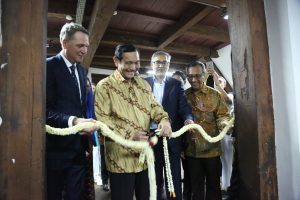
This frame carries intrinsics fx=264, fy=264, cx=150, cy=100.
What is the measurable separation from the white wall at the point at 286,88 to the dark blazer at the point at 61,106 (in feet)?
3.67

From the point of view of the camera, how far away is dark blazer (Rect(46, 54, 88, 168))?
148cm

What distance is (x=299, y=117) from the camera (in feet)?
4.55

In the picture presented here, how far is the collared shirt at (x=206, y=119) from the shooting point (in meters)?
2.16

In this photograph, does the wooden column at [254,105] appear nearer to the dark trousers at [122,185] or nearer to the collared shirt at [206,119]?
the dark trousers at [122,185]

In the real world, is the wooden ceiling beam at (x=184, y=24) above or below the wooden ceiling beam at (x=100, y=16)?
above

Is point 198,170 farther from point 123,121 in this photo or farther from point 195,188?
point 123,121

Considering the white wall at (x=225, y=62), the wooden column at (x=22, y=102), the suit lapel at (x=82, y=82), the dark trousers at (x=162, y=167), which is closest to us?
the wooden column at (x=22, y=102)

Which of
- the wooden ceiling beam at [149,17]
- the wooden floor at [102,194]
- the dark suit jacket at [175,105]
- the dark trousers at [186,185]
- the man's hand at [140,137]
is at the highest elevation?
the wooden ceiling beam at [149,17]

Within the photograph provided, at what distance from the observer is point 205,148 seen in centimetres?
216

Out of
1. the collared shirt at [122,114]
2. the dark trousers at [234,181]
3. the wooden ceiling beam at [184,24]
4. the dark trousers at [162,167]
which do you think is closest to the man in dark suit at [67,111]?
the collared shirt at [122,114]

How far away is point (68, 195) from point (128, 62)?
0.88 metres

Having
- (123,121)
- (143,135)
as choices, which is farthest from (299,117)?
(123,121)

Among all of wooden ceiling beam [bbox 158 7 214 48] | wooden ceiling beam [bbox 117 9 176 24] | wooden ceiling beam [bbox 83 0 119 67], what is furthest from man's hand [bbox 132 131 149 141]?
wooden ceiling beam [bbox 117 9 176 24]

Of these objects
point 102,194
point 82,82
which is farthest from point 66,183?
point 102,194
